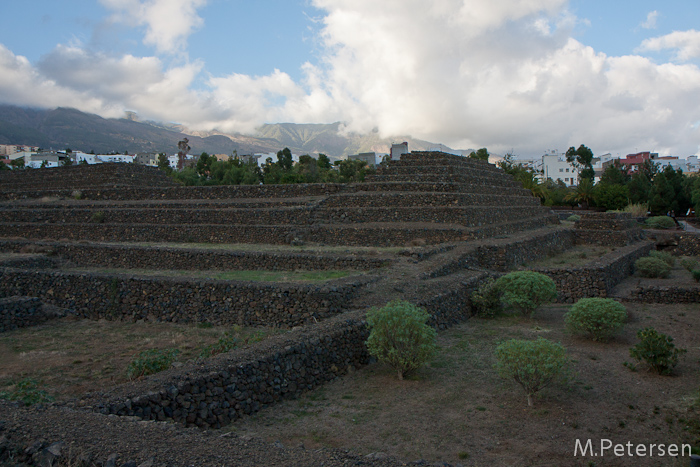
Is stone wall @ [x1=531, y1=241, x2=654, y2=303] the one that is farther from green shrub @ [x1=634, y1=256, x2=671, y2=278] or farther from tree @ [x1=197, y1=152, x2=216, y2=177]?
tree @ [x1=197, y1=152, x2=216, y2=177]

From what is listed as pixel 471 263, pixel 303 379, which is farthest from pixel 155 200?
pixel 303 379

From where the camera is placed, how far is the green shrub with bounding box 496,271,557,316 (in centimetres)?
1222

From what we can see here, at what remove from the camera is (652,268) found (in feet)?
61.1

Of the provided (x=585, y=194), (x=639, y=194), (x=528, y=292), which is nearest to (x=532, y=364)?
(x=528, y=292)

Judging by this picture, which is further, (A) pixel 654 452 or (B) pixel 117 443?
(A) pixel 654 452

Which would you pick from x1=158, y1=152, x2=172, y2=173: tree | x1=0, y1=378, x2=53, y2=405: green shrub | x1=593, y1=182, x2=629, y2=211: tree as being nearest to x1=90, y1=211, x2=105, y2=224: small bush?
x1=0, y1=378, x2=53, y2=405: green shrub

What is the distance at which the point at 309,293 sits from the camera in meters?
11.5

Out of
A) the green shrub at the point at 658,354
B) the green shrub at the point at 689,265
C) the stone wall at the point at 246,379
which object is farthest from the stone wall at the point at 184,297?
the green shrub at the point at 689,265

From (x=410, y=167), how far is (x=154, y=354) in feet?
60.5

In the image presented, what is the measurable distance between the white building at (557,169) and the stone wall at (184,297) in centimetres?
8736

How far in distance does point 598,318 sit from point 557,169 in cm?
8889

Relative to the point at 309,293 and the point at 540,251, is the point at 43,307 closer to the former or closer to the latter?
the point at 309,293

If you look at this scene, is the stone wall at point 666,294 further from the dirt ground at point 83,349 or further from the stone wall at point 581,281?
the dirt ground at point 83,349

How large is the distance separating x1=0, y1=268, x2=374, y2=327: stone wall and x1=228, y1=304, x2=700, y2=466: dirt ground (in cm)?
317
